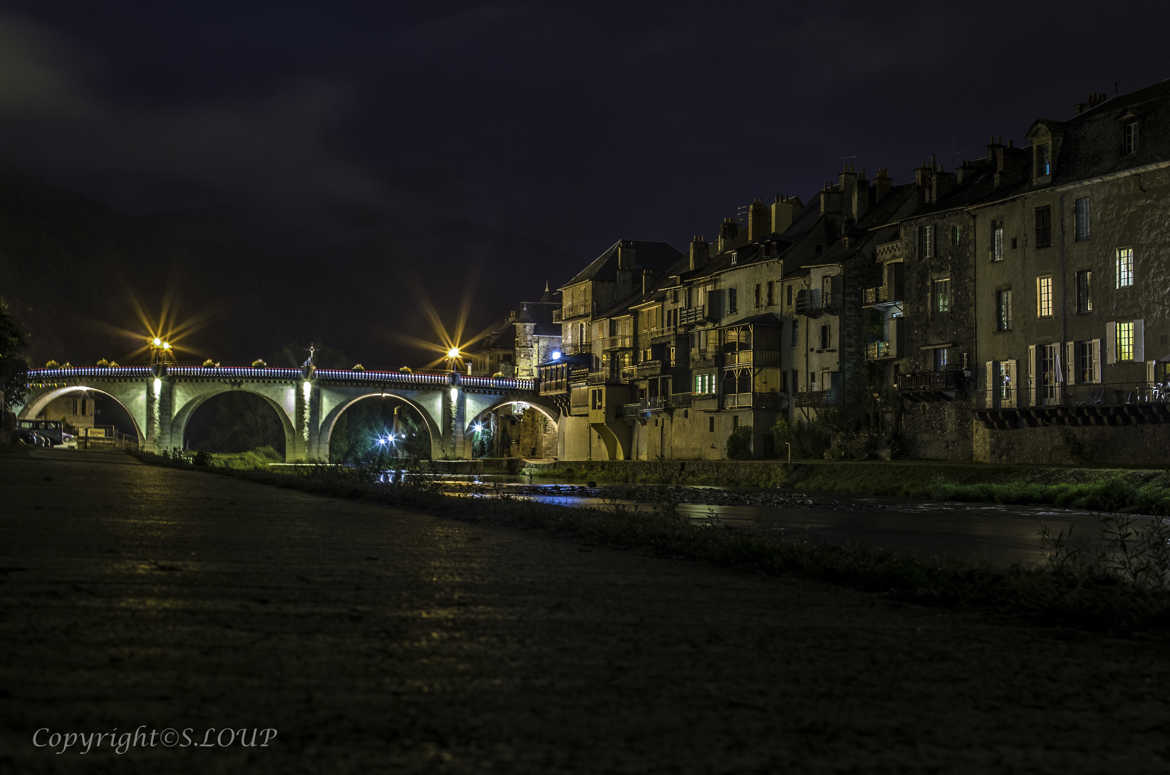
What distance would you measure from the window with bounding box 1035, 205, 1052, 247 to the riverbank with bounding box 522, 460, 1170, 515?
10517 millimetres

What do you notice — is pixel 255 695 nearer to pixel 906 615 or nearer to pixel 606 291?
pixel 906 615

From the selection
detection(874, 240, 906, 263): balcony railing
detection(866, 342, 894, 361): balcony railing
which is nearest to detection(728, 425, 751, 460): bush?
detection(866, 342, 894, 361): balcony railing

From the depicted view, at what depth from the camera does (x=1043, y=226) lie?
171ft

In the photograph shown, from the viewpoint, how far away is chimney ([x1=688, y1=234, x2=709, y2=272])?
85.2 m

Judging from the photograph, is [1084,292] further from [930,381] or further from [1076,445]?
[930,381]

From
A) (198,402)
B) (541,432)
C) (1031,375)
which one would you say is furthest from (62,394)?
(1031,375)

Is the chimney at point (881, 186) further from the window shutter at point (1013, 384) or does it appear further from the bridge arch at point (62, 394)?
the bridge arch at point (62, 394)

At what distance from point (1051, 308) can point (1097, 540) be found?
1140 inches

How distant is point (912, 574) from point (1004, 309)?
4680 centimetres

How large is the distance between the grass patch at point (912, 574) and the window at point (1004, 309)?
134 feet

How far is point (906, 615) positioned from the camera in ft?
29.9

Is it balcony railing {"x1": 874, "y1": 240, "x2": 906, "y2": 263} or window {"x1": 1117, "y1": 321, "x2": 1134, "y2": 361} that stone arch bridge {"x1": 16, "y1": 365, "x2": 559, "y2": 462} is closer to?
balcony railing {"x1": 874, "y1": 240, "x2": 906, "y2": 263}

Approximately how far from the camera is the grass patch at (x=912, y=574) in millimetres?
9219

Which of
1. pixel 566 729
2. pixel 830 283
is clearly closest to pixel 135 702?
pixel 566 729
